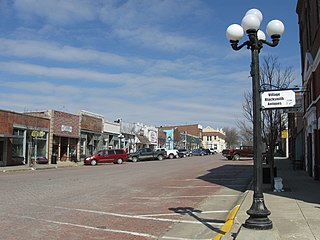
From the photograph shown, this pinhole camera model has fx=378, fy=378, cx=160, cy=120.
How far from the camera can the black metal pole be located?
736cm

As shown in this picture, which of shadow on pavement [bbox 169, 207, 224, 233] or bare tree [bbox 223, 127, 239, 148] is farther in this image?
bare tree [bbox 223, 127, 239, 148]

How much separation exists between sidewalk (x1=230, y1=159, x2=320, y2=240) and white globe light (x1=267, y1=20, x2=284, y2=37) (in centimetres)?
418

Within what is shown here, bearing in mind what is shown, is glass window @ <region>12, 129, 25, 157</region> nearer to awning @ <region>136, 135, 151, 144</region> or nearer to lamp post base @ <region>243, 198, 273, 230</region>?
lamp post base @ <region>243, 198, 273, 230</region>

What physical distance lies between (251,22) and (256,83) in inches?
50.1

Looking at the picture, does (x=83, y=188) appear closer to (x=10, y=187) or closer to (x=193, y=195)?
(x=10, y=187)

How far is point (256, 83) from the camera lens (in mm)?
7750

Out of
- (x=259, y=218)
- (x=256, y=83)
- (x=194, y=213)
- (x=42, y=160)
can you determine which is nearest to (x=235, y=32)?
(x=256, y=83)

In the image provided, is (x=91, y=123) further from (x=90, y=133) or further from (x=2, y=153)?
(x=2, y=153)

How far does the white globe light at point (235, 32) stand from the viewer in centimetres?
806

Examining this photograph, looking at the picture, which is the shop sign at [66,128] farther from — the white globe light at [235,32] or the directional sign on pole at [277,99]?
the white globe light at [235,32]

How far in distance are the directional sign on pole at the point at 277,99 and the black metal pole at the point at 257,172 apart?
880mm

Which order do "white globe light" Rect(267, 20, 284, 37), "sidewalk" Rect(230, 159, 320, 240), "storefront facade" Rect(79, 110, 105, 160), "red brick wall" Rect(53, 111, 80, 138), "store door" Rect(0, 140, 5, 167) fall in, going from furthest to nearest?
1. "storefront facade" Rect(79, 110, 105, 160)
2. "red brick wall" Rect(53, 111, 80, 138)
3. "store door" Rect(0, 140, 5, 167)
4. "white globe light" Rect(267, 20, 284, 37)
5. "sidewalk" Rect(230, 159, 320, 240)

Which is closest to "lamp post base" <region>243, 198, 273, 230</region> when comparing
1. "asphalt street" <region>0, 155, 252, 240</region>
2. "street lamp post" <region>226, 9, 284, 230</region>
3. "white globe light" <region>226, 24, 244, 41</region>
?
"street lamp post" <region>226, 9, 284, 230</region>

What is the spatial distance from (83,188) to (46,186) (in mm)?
1816
